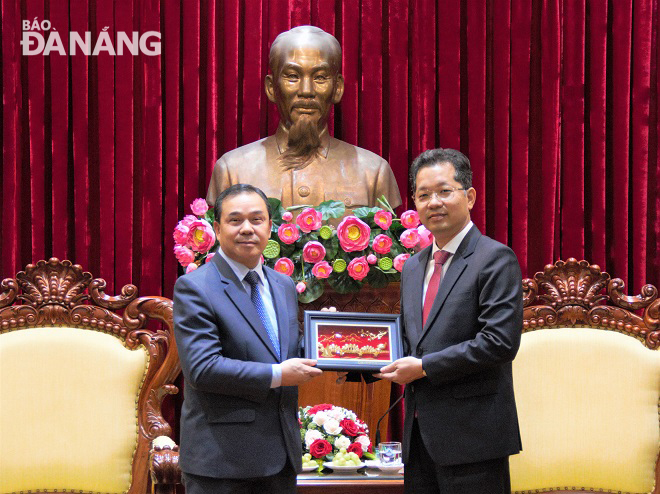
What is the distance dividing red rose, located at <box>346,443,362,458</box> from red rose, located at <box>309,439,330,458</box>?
7 centimetres

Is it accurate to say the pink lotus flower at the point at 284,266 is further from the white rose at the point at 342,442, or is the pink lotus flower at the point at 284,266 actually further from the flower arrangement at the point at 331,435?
the white rose at the point at 342,442

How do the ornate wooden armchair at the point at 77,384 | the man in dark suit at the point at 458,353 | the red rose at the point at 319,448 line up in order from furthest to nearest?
the ornate wooden armchair at the point at 77,384, the red rose at the point at 319,448, the man in dark suit at the point at 458,353

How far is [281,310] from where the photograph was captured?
7.15 feet

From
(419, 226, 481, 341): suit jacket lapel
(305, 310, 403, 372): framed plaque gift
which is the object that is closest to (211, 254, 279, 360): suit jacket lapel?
(305, 310, 403, 372): framed plaque gift

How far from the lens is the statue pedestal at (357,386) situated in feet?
10.1

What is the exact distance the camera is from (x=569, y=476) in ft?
8.87

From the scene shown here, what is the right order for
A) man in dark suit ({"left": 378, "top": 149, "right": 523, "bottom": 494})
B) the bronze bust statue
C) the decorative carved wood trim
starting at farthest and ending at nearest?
the bronze bust statue → the decorative carved wood trim → man in dark suit ({"left": 378, "top": 149, "right": 523, "bottom": 494})

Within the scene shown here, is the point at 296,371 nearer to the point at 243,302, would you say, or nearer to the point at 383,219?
the point at 243,302

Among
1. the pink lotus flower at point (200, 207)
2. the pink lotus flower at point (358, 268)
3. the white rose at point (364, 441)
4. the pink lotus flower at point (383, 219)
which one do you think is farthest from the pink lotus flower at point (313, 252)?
the white rose at point (364, 441)

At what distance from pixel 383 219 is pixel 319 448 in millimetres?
923

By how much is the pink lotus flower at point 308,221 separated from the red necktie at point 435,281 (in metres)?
0.80

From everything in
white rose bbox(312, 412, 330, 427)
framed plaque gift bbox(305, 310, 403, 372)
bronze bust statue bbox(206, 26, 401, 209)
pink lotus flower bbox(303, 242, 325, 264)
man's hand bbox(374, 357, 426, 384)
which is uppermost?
bronze bust statue bbox(206, 26, 401, 209)

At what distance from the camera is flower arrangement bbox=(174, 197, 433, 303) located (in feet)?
9.74

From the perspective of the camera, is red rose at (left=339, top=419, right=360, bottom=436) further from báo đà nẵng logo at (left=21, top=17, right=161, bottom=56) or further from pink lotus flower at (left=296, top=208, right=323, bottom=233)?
báo đà nẵng logo at (left=21, top=17, right=161, bottom=56)
